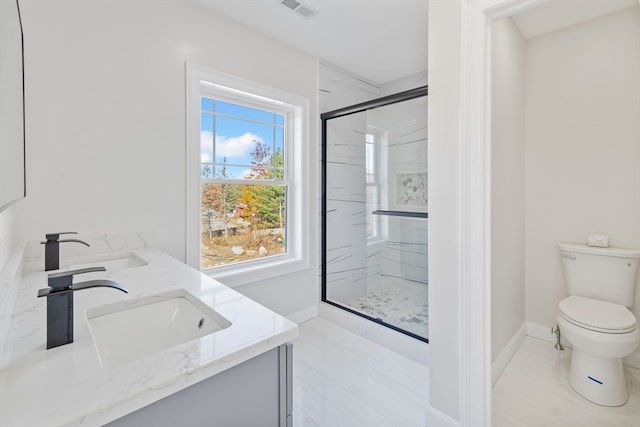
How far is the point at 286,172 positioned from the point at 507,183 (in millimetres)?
1783

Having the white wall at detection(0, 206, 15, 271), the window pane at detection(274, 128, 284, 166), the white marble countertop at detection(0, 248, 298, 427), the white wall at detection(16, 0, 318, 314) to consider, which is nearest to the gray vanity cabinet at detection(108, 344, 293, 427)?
the white marble countertop at detection(0, 248, 298, 427)

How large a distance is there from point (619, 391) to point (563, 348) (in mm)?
638

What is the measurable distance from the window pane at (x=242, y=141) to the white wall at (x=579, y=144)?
88.7 inches

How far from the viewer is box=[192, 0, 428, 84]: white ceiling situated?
2.09 metres

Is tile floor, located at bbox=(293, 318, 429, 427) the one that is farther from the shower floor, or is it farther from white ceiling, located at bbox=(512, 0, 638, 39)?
white ceiling, located at bbox=(512, 0, 638, 39)

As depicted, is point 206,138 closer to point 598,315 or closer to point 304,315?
point 304,315

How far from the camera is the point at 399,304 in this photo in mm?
2840

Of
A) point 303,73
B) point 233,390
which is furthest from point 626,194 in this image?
point 233,390

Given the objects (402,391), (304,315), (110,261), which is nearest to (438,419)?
(402,391)

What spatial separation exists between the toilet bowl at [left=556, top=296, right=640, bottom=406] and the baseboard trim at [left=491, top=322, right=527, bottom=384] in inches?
14.1

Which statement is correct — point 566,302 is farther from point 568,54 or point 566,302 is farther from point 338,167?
point 338,167

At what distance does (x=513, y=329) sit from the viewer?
91.0 inches

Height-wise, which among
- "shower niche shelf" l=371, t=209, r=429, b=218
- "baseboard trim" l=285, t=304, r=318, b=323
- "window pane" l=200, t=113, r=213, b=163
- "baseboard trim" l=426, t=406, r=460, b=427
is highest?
"window pane" l=200, t=113, r=213, b=163

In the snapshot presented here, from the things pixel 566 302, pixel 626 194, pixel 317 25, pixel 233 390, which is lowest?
pixel 566 302
